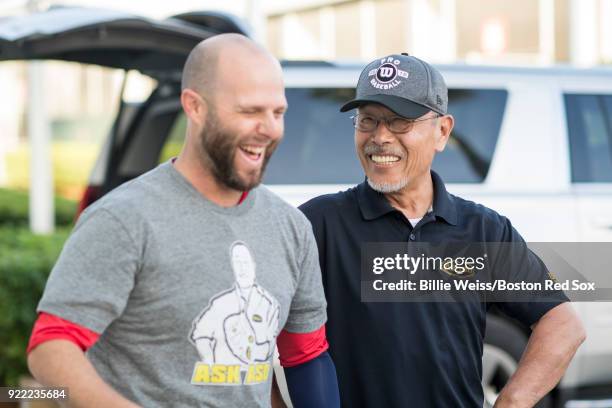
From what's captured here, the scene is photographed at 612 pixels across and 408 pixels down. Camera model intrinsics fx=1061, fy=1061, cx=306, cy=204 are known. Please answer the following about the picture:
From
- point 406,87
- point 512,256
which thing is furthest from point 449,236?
point 406,87

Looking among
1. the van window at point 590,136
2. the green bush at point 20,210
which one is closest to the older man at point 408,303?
the van window at point 590,136

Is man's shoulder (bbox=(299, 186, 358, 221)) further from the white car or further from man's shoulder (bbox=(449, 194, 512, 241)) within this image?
the white car

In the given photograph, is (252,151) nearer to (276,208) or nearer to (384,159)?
(276,208)

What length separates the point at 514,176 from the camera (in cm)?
533

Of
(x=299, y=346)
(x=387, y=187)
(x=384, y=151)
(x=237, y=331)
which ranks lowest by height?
(x=299, y=346)

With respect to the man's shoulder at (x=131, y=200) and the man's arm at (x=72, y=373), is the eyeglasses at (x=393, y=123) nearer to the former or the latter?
the man's shoulder at (x=131, y=200)

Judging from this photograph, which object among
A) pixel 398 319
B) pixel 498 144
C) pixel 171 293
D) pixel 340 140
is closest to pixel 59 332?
pixel 171 293

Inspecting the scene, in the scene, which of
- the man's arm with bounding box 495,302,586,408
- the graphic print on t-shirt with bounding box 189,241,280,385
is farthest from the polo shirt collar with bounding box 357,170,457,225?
the graphic print on t-shirt with bounding box 189,241,280,385

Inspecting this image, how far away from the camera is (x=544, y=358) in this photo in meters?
2.99

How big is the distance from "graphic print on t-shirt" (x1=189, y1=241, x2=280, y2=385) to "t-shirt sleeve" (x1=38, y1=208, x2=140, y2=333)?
0.64ft

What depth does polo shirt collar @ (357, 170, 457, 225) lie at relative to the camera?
10.1ft

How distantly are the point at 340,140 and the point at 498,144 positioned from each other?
0.81 meters

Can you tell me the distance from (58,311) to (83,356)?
11 cm

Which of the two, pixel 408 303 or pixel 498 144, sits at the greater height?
pixel 498 144
